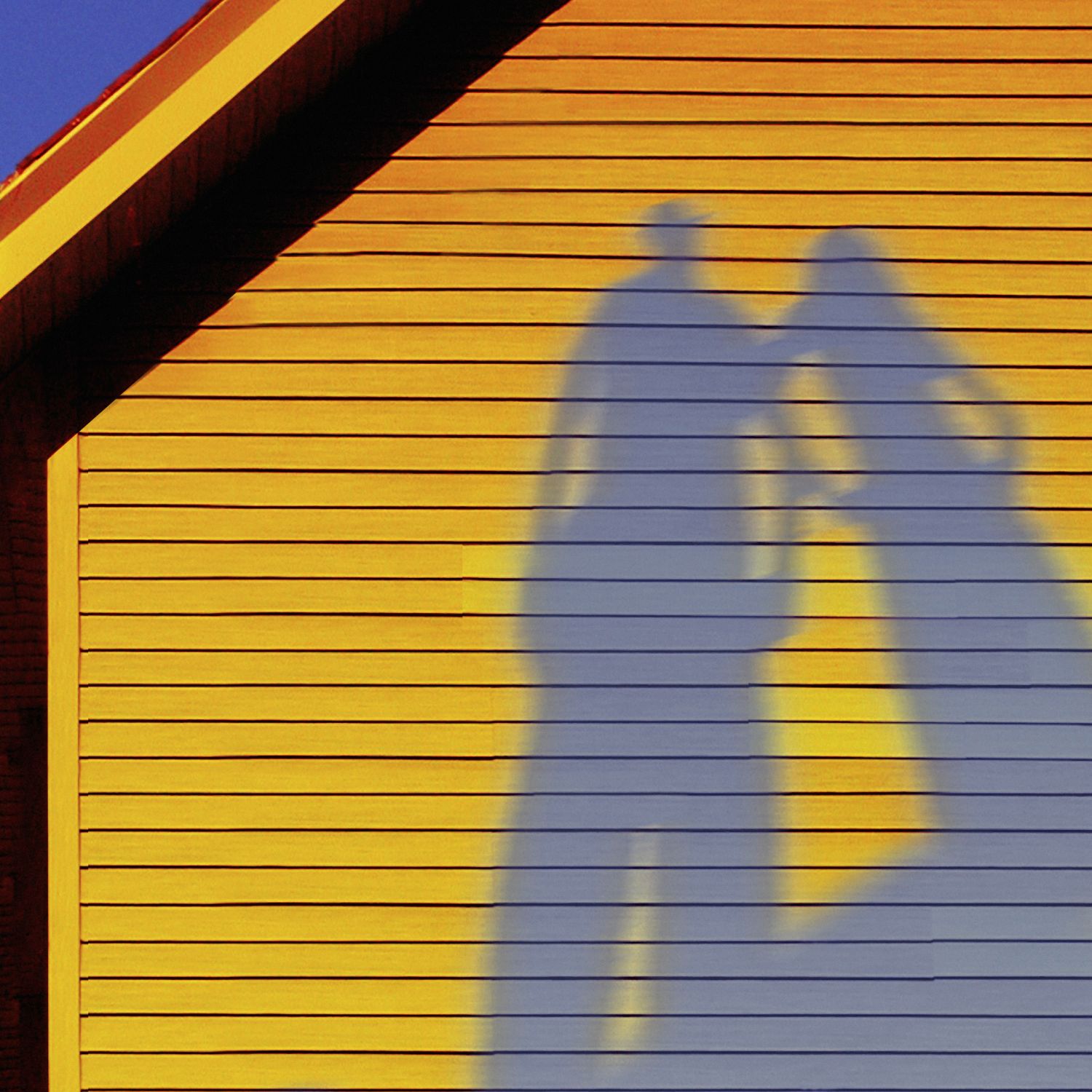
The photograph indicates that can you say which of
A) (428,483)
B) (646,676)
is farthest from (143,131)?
(646,676)

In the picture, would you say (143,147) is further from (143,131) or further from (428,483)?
(428,483)

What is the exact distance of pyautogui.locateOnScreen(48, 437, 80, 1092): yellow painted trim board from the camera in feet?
12.1

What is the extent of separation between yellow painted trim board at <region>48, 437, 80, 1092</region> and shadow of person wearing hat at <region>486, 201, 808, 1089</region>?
4.39 feet

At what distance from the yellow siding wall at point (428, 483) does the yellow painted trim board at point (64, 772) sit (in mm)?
41

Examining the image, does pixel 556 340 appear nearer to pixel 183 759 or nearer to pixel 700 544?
pixel 700 544

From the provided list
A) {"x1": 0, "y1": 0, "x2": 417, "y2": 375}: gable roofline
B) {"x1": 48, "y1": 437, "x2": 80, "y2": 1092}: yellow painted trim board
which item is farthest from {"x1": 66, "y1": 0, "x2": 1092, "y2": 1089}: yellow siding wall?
{"x1": 0, "y1": 0, "x2": 417, "y2": 375}: gable roofline

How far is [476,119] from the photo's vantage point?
391 centimetres

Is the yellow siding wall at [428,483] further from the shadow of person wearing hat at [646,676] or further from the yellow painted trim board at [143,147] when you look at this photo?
the yellow painted trim board at [143,147]

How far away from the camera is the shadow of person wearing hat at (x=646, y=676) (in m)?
3.70

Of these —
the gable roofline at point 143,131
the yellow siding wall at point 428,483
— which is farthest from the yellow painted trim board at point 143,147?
the yellow siding wall at point 428,483

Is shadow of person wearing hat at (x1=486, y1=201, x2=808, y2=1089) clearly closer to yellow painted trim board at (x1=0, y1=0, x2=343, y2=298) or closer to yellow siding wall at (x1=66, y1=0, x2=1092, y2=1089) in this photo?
yellow siding wall at (x1=66, y1=0, x2=1092, y2=1089)

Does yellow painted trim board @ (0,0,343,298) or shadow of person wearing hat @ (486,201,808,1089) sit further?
shadow of person wearing hat @ (486,201,808,1089)

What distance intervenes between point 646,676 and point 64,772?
1.89 metres

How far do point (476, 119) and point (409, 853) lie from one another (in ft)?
7.94
